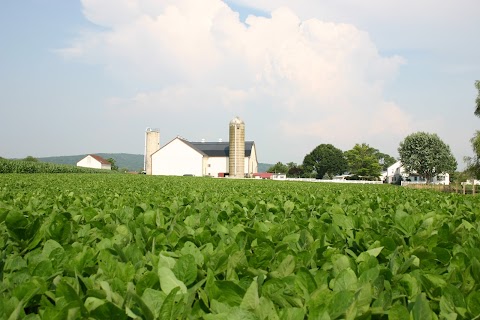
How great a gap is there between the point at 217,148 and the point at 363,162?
44.1 m

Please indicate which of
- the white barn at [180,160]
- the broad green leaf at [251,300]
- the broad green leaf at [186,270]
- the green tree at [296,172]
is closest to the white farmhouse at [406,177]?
the green tree at [296,172]

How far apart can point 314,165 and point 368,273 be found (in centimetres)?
13341

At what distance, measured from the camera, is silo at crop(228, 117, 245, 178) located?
80.8 meters

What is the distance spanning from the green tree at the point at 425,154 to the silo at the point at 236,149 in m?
31.8

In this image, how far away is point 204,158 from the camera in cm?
8581

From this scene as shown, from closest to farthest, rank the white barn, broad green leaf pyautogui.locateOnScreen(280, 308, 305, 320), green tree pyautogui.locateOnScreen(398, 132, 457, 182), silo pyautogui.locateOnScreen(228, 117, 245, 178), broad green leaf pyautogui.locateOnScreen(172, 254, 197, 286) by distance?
broad green leaf pyautogui.locateOnScreen(280, 308, 305, 320), broad green leaf pyautogui.locateOnScreen(172, 254, 197, 286), green tree pyautogui.locateOnScreen(398, 132, 457, 182), silo pyautogui.locateOnScreen(228, 117, 245, 178), the white barn

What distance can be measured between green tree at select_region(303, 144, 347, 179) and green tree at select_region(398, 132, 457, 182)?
4846cm

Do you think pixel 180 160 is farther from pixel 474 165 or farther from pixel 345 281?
pixel 345 281

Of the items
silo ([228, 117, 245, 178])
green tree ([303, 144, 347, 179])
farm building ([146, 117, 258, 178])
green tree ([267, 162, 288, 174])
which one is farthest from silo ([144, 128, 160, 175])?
green tree ([267, 162, 288, 174])

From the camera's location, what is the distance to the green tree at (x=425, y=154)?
77.8 meters

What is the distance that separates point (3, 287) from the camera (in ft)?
5.03

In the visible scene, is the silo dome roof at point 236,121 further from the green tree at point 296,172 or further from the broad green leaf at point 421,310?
the broad green leaf at point 421,310

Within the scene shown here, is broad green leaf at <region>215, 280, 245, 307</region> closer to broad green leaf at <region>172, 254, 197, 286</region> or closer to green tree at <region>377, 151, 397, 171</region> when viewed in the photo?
broad green leaf at <region>172, 254, 197, 286</region>

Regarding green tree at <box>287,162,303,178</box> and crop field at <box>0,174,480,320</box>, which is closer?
crop field at <box>0,174,480,320</box>
